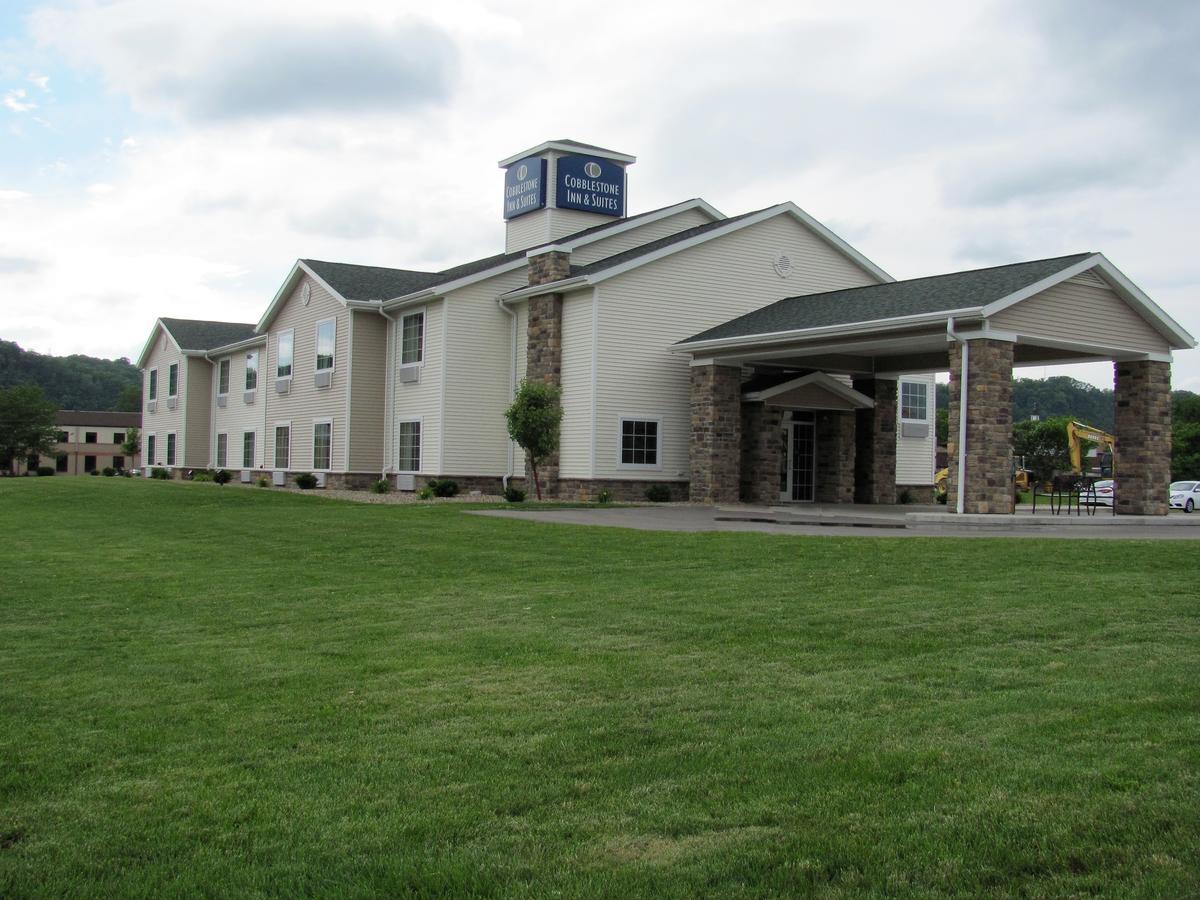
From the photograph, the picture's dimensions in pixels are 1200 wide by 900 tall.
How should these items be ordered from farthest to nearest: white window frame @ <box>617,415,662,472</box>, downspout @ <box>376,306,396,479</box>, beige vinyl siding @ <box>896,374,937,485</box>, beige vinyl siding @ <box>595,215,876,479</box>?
beige vinyl siding @ <box>896,374,937,485</box> < downspout @ <box>376,306,396,479</box> < white window frame @ <box>617,415,662,472</box> < beige vinyl siding @ <box>595,215,876,479</box>

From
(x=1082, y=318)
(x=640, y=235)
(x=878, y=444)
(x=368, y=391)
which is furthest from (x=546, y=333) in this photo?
(x=1082, y=318)

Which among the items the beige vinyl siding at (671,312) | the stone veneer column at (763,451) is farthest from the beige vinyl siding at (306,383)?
the stone veneer column at (763,451)

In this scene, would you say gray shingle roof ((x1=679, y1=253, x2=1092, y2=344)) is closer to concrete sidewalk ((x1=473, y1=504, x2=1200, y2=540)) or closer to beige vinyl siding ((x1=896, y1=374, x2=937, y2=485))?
concrete sidewalk ((x1=473, y1=504, x2=1200, y2=540))

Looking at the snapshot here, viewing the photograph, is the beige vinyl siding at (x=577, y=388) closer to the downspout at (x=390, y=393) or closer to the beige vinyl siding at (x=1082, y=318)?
the downspout at (x=390, y=393)

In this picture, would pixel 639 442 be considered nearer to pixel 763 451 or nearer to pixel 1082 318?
pixel 763 451

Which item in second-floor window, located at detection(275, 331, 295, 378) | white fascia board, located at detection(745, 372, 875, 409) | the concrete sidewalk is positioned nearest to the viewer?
the concrete sidewalk

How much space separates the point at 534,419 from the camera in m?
23.8

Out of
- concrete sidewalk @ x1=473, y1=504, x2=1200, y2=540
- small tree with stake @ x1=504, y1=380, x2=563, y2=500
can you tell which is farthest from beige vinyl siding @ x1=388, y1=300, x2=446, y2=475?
concrete sidewalk @ x1=473, y1=504, x2=1200, y2=540

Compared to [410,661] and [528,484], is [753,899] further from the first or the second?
[528,484]

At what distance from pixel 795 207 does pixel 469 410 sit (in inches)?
374

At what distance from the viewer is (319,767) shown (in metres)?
4.85

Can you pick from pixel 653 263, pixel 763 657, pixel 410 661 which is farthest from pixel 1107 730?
pixel 653 263

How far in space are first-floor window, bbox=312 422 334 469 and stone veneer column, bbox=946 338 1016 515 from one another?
59.6 ft

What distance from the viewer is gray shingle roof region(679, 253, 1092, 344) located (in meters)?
20.0
